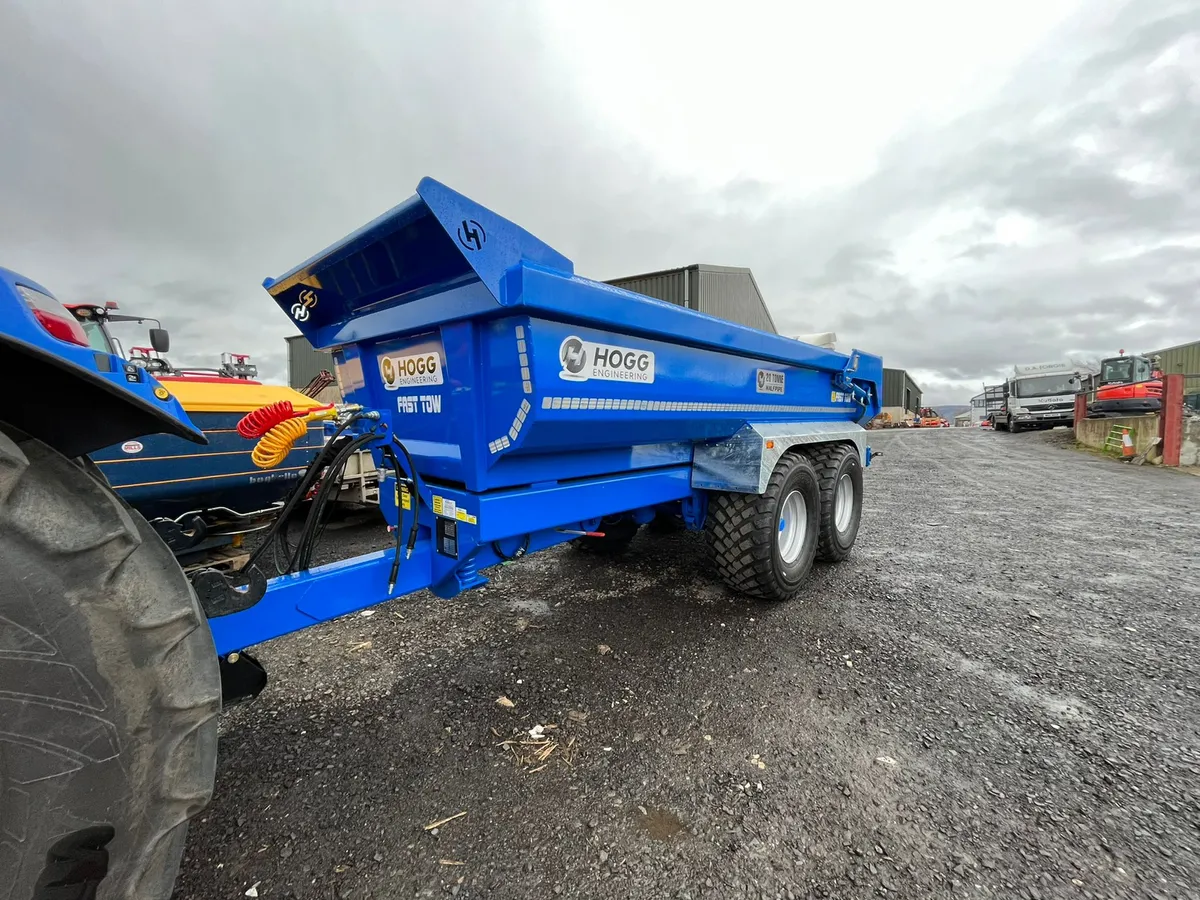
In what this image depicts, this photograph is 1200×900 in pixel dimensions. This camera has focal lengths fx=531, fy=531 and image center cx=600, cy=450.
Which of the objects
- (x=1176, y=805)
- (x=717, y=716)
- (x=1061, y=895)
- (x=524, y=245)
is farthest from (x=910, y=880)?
(x=524, y=245)

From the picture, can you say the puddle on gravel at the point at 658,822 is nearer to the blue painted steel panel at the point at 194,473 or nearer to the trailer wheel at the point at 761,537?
the trailer wheel at the point at 761,537

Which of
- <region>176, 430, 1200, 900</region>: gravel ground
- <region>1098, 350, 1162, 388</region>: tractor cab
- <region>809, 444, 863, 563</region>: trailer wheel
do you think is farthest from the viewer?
<region>1098, 350, 1162, 388</region>: tractor cab

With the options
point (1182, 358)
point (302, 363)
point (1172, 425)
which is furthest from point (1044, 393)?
point (302, 363)

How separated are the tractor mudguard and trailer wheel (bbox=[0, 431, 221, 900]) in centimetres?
15

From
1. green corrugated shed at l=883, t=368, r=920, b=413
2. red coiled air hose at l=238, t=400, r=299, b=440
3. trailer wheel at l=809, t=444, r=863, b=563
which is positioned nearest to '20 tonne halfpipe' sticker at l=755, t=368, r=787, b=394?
trailer wheel at l=809, t=444, r=863, b=563

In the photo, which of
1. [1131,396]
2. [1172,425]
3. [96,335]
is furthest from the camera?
[1131,396]

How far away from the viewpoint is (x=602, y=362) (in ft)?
7.45

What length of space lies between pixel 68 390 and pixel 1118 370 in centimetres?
2389

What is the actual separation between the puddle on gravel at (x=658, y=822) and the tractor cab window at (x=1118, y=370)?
2198 centimetres

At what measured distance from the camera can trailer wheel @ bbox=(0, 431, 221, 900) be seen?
3.16 feet

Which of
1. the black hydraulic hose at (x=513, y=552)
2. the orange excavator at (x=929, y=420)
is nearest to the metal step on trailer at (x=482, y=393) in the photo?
the black hydraulic hose at (x=513, y=552)

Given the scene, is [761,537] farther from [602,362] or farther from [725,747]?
[602,362]

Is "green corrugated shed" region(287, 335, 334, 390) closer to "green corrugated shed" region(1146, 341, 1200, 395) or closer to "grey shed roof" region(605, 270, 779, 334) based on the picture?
"grey shed roof" region(605, 270, 779, 334)

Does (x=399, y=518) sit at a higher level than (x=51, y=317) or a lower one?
lower
